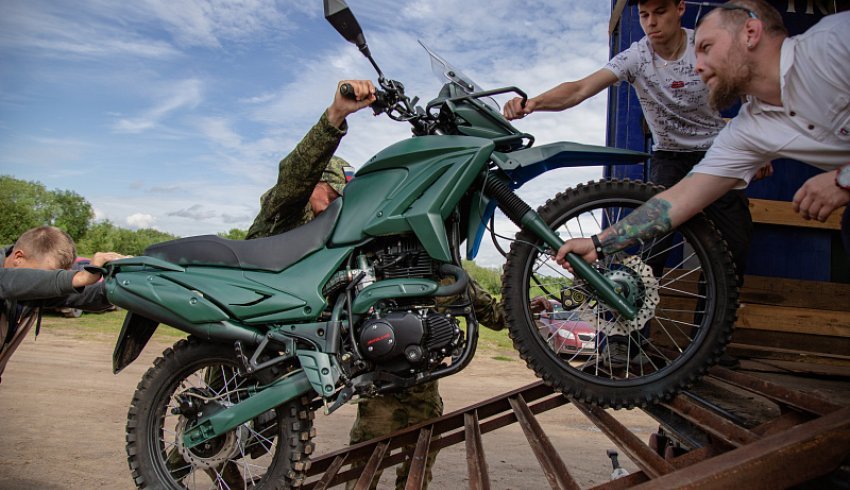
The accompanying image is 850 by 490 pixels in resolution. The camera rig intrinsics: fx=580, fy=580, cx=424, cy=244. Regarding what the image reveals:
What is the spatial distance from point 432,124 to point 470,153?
0.29 m

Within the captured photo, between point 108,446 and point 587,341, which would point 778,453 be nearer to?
point 587,341

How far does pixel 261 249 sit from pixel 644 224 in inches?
59.5

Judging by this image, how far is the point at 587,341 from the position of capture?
4355 millimetres

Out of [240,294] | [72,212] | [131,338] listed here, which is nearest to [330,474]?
[240,294]

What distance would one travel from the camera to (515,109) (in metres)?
2.73

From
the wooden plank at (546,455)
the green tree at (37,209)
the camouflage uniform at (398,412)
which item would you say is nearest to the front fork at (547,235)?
the wooden plank at (546,455)

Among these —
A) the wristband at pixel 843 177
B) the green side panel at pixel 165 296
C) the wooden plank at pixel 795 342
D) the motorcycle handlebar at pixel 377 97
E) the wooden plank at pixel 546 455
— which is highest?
the motorcycle handlebar at pixel 377 97

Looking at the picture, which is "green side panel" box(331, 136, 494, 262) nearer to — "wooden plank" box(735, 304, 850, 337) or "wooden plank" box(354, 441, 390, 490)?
"wooden plank" box(354, 441, 390, 490)

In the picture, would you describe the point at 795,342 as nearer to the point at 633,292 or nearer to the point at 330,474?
the point at 633,292

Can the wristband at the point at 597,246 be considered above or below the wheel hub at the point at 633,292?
above

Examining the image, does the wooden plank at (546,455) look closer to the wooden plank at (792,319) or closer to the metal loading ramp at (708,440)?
the metal loading ramp at (708,440)

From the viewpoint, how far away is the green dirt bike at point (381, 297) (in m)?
2.21

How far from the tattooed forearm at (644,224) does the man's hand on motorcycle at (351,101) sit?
3.73ft

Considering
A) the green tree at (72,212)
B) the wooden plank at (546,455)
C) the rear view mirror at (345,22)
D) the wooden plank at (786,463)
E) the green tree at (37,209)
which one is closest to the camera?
the wooden plank at (786,463)
